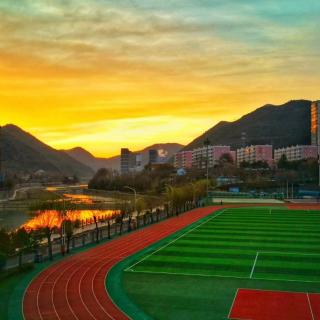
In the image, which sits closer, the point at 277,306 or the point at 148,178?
the point at 277,306

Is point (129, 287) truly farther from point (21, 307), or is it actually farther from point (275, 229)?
point (275, 229)

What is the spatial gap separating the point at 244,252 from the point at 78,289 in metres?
15.9

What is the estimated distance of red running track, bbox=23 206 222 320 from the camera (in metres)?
20.8

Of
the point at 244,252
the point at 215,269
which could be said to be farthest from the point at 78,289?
the point at 244,252

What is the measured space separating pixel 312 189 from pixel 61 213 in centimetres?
10903

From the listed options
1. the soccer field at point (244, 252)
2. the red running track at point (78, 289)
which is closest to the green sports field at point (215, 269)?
the soccer field at point (244, 252)

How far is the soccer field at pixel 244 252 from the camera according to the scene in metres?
29.4

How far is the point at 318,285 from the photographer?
1014 inches

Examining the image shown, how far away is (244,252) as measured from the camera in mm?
36000

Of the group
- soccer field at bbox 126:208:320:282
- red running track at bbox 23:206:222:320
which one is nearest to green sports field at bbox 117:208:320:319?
soccer field at bbox 126:208:320:282

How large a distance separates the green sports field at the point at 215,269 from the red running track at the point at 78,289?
160 centimetres

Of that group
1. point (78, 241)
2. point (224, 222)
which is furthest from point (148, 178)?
point (78, 241)

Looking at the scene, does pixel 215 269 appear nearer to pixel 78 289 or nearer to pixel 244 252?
pixel 244 252

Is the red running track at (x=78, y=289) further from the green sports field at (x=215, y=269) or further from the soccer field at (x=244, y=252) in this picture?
the soccer field at (x=244, y=252)
